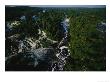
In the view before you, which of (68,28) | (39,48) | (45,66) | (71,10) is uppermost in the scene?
(71,10)

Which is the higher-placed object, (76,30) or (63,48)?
(76,30)

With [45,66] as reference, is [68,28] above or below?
above

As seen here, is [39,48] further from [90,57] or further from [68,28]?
[90,57]

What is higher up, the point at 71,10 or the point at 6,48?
the point at 71,10

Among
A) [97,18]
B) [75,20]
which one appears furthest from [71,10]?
[97,18]

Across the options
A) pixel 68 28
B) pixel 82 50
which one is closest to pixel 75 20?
pixel 68 28

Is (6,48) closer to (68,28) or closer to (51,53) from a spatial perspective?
(51,53)
